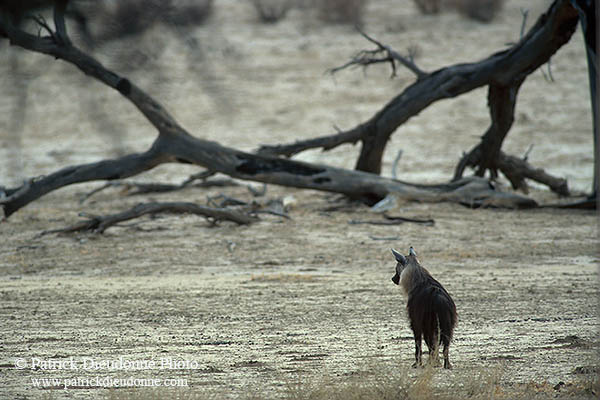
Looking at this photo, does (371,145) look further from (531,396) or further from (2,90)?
(2,90)

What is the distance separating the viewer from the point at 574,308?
18.1 ft

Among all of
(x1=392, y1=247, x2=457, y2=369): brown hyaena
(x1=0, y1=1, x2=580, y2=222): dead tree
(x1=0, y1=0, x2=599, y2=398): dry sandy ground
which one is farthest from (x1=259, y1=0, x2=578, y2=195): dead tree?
(x1=392, y1=247, x2=457, y2=369): brown hyaena

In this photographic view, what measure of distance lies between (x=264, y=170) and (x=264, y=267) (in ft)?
8.27

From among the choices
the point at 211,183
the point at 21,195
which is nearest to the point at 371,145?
the point at 211,183

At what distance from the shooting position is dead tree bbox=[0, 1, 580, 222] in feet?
30.4

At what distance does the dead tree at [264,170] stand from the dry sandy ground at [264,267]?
29cm

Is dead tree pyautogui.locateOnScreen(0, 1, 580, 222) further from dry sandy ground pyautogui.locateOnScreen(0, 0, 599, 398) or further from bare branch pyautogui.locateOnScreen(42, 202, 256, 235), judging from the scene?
bare branch pyautogui.locateOnScreen(42, 202, 256, 235)

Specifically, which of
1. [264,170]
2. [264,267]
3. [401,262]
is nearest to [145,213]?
[264,170]

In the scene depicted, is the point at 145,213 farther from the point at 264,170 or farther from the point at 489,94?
the point at 489,94

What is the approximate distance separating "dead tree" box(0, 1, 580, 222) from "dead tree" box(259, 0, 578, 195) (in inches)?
0.8

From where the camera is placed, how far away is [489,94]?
11.0 metres

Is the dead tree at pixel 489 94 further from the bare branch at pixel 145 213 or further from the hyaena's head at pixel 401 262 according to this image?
the hyaena's head at pixel 401 262

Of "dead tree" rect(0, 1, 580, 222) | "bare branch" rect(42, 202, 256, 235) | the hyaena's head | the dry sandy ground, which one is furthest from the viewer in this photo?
"dead tree" rect(0, 1, 580, 222)

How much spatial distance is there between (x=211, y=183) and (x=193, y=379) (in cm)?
859
